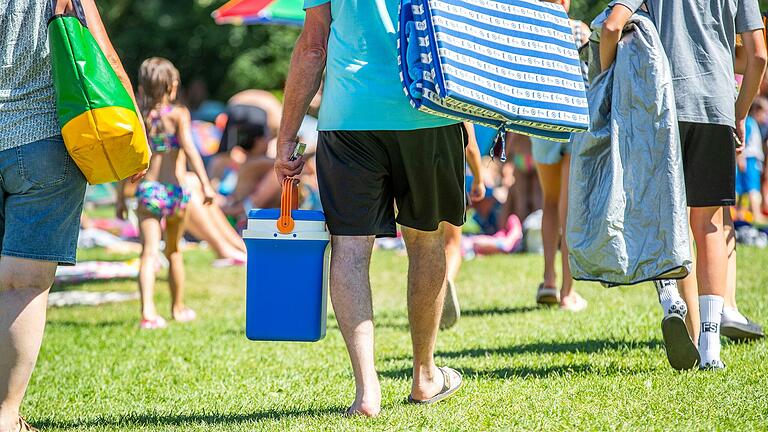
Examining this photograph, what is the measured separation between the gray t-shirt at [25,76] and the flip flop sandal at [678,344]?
8.52 feet

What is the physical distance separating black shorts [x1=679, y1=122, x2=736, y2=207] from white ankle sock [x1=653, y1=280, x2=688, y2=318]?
0.40m

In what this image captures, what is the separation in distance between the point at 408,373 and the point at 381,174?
1.50 meters

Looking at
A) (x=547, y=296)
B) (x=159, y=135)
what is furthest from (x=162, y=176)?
(x=547, y=296)

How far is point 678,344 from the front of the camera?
443 cm

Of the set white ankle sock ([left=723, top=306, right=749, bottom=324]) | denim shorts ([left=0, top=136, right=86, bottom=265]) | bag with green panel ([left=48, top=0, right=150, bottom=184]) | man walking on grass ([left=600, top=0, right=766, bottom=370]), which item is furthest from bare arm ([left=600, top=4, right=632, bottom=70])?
denim shorts ([left=0, top=136, right=86, bottom=265])

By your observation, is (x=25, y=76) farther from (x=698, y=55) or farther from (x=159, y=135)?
(x=159, y=135)

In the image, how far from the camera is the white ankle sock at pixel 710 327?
15.3 feet

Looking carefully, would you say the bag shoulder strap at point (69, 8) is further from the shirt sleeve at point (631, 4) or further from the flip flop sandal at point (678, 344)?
the flip flop sandal at point (678, 344)

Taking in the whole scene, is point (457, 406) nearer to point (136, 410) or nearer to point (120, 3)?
point (136, 410)

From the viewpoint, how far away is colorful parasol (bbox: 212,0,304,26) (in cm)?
927

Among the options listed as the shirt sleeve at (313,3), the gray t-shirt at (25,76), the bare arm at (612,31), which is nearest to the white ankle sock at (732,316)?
the bare arm at (612,31)

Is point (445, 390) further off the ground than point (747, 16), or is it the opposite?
point (747, 16)

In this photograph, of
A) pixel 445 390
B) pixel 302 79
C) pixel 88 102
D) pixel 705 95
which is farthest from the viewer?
pixel 705 95

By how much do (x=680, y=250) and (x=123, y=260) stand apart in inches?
358
